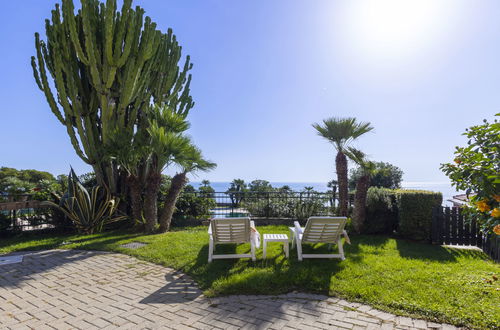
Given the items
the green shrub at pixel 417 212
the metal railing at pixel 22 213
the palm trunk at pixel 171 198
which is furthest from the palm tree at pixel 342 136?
the metal railing at pixel 22 213

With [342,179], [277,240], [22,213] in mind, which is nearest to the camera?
[277,240]

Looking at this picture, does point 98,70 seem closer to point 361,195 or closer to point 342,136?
point 342,136

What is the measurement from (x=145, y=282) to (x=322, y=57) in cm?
840

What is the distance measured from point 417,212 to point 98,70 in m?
10.2

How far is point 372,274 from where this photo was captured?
414 centimetres

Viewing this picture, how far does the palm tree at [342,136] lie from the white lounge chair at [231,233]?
4.20 m

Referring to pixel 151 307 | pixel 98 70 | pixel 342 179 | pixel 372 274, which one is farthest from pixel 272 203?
pixel 98 70

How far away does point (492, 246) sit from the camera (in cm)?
545

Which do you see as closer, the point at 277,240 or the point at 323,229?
the point at 323,229

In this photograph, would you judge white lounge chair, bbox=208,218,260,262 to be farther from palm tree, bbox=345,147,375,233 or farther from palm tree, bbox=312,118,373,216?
palm tree, bbox=312,118,373,216

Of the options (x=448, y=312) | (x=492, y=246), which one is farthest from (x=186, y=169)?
(x=492, y=246)

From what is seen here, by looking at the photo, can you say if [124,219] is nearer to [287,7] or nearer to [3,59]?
[3,59]

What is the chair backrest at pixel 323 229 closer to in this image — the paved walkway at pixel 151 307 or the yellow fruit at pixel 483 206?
the paved walkway at pixel 151 307

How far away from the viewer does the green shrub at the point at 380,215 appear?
7824mm
